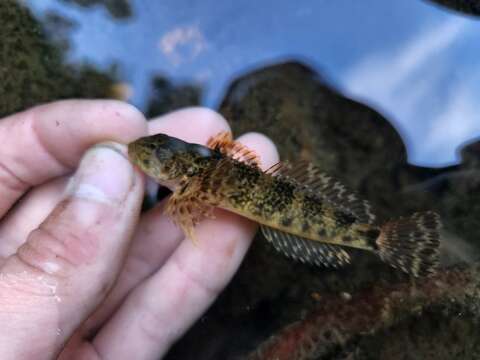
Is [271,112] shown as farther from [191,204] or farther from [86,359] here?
[86,359]

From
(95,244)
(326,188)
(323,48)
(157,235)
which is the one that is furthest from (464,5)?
(95,244)

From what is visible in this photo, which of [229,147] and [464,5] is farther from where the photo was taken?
[464,5]

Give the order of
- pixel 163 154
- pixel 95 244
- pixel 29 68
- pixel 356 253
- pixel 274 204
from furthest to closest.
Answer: pixel 29 68
pixel 356 253
pixel 274 204
pixel 163 154
pixel 95 244


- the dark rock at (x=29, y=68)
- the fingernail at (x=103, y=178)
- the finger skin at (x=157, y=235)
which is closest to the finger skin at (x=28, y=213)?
the finger skin at (x=157, y=235)

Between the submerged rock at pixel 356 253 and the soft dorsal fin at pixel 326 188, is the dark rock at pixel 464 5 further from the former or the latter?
the soft dorsal fin at pixel 326 188

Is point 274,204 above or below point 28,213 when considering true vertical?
below

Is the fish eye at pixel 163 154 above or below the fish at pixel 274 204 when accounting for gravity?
above

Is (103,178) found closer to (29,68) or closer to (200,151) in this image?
(200,151)
